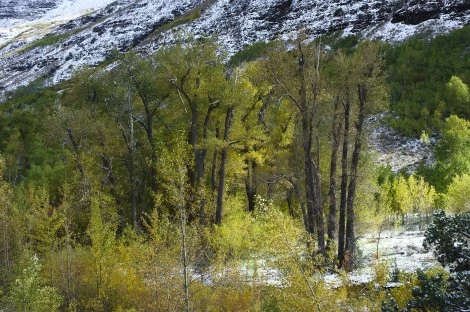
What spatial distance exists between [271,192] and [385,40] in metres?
80.1

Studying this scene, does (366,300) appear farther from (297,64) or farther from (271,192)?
(271,192)

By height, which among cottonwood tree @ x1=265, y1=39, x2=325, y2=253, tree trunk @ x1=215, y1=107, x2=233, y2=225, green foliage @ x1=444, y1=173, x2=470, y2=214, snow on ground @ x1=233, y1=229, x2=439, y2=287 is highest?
cottonwood tree @ x1=265, y1=39, x2=325, y2=253

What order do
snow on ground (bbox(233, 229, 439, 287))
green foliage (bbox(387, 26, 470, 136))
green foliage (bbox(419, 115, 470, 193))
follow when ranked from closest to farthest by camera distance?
snow on ground (bbox(233, 229, 439, 287)), green foliage (bbox(419, 115, 470, 193)), green foliage (bbox(387, 26, 470, 136))

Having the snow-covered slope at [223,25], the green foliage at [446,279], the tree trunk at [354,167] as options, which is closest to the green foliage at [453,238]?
the green foliage at [446,279]

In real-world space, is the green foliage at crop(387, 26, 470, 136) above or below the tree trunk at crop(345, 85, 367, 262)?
below

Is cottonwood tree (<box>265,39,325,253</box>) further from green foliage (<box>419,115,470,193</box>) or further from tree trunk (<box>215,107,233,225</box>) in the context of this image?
green foliage (<box>419,115,470,193</box>)

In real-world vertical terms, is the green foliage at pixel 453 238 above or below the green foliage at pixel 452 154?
above

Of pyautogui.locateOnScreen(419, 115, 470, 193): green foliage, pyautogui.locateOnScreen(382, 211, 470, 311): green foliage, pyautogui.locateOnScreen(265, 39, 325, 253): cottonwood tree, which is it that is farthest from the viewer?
pyautogui.locateOnScreen(419, 115, 470, 193): green foliage

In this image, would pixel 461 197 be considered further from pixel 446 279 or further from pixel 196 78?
pixel 446 279

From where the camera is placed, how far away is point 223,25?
122 meters

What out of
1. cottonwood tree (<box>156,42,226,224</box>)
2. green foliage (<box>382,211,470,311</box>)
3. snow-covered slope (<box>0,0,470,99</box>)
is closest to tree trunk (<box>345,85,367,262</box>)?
green foliage (<box>382,211,470,311</box>)

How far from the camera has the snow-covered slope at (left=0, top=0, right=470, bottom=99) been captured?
9869 cm

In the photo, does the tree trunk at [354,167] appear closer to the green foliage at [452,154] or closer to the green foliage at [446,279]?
the green foliage at [446,279]

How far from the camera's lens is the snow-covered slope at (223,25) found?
98.7m
